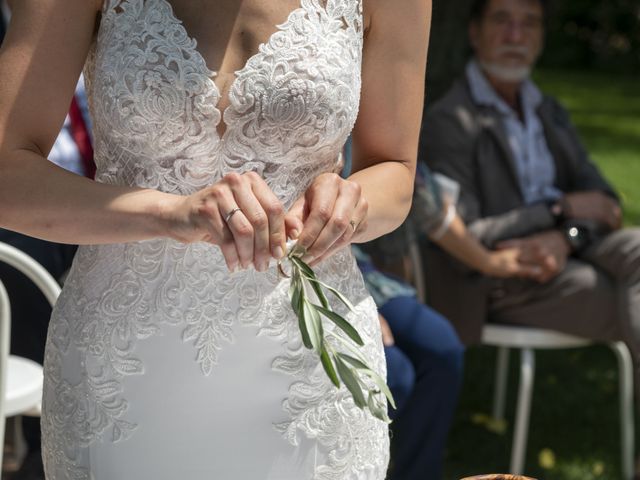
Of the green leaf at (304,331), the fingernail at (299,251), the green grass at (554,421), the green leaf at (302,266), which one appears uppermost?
the fingernail at (299,251)

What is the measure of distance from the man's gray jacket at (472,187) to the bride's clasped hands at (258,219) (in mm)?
2523

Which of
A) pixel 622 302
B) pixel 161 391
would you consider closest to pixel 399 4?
pixel 161 391

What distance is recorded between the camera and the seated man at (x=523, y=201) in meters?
4.08

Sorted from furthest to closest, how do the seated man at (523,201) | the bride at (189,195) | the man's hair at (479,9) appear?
1. the man's hair at (479,9)
2. the seated man at (523,201)
3. the bride at (189,195)

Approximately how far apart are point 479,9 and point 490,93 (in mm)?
476

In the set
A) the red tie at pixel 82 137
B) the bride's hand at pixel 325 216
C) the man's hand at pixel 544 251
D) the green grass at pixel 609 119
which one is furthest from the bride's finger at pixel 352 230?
the green grass at pixel 609 119

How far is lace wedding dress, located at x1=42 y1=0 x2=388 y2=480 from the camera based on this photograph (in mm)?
1754

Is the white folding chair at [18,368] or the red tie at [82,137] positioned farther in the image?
the red tie at [82,137]

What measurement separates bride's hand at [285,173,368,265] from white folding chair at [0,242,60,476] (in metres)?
1.18

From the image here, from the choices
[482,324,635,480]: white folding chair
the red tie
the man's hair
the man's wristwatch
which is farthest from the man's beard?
the red tie

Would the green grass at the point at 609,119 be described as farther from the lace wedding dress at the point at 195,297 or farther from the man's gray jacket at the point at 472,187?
the lace wedding dress at the point at 195,297

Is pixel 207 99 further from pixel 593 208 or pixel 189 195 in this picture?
pixel 593 208

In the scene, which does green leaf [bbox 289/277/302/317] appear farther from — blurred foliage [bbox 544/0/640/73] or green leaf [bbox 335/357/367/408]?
blurred foliage [bbox 544/0/640/73]

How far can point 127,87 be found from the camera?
5.70 feet
